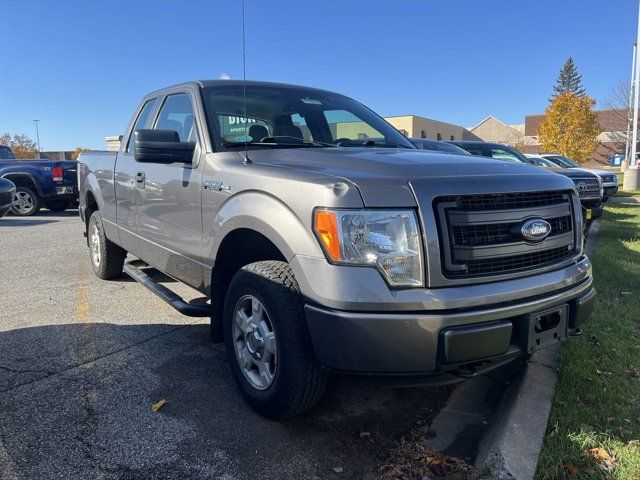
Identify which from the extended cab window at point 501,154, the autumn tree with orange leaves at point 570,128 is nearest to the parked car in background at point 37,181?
the extended cab window at point 501,154

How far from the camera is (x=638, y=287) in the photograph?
5266 millimetres

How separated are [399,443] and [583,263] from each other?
4.93 ft

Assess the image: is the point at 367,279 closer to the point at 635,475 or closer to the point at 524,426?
the point at 524,426

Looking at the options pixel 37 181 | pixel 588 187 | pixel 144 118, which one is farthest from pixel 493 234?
pixel 37 181

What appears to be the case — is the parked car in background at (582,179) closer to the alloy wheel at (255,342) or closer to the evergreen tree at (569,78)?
the alloy wheel at (255,342)

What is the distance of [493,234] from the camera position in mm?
2545

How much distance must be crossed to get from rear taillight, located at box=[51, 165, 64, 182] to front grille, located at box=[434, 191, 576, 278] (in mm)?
12573

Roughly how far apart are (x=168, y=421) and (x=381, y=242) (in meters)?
1.69

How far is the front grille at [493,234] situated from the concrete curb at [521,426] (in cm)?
81

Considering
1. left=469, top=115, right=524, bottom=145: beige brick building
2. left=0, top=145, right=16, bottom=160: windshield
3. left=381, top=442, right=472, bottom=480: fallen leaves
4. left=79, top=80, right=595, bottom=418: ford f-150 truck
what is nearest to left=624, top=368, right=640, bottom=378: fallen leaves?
left=79, top=80, right=595, bottom=418: ford f-150 truck

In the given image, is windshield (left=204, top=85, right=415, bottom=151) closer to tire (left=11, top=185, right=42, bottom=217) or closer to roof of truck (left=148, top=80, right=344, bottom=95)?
roof of truck (left=148, top=80, right=344, bottom=95)

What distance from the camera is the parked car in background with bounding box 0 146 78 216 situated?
12594 mm

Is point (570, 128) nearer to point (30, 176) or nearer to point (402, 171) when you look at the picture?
point (30, 176)

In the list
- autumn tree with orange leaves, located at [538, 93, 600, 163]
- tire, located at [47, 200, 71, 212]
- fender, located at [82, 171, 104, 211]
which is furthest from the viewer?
autumn tree with orange leaves, located at [538, 93, 600, 163]
